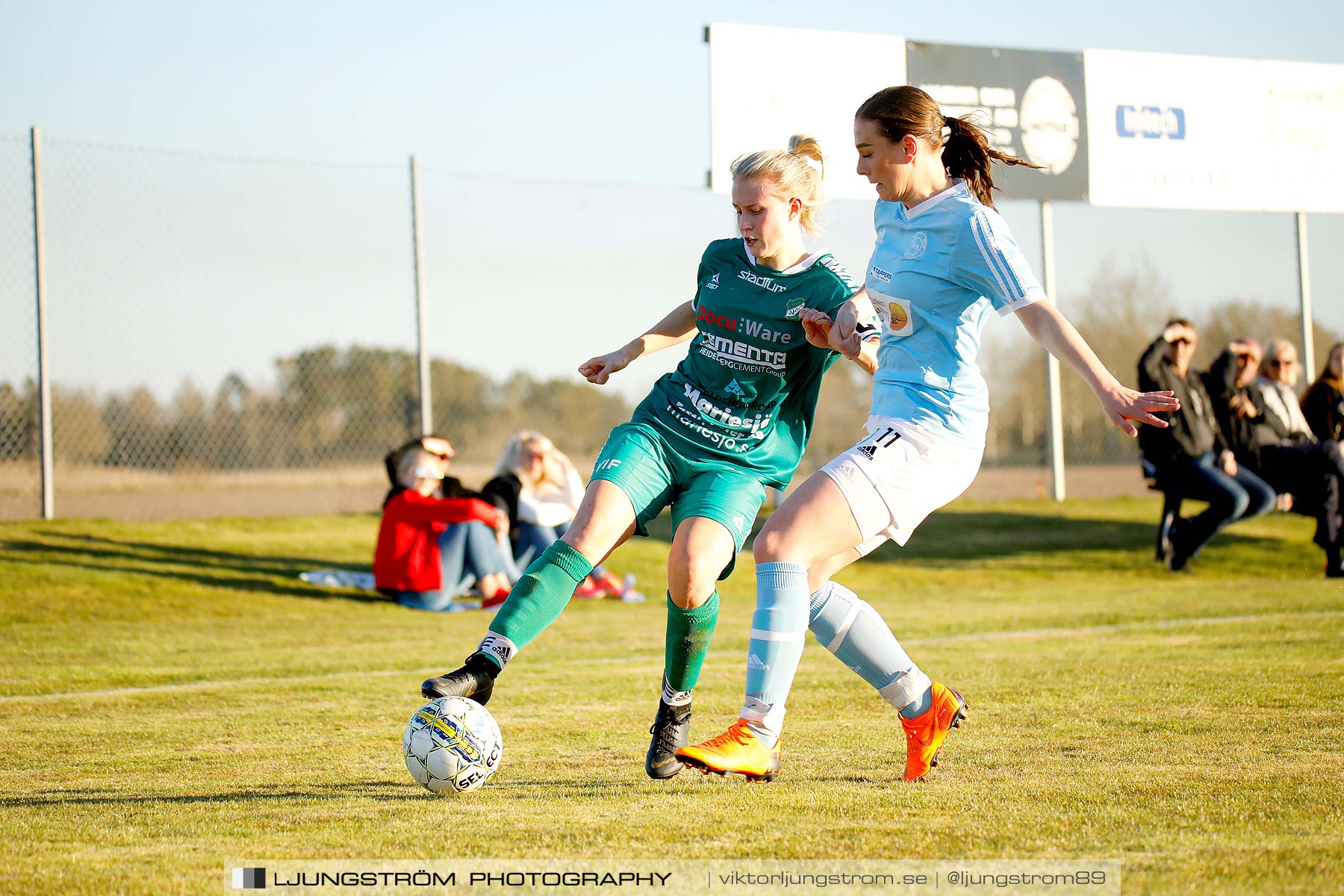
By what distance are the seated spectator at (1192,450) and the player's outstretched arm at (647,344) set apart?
732 cm

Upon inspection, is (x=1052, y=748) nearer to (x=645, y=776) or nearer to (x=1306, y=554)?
(x=645, y=776)

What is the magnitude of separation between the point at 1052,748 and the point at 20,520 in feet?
32.2

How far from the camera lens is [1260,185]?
1767cm

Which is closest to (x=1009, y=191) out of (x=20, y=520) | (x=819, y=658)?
(x=819, y=658)

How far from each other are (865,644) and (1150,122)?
594 inches

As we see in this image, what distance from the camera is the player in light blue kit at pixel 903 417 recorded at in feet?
11.7

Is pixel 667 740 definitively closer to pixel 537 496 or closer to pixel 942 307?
pixel 942 307

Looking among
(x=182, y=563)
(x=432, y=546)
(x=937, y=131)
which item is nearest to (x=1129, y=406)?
(x=937, y=131)

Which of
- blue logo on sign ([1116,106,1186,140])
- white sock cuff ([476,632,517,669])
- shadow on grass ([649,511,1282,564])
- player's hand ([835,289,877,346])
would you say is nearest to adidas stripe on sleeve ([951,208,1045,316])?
player's hand ([835,289,877,346])

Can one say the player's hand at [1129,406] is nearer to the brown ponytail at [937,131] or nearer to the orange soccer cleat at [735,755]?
the brown ponytail at [937,131]

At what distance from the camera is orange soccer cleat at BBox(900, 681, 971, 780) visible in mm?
3713

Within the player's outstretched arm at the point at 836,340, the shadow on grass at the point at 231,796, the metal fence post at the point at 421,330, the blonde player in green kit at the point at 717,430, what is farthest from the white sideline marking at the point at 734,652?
the metal fence post at the point at 421,330

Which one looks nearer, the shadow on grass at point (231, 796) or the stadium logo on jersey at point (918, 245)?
the shadow on grass at point (231, 796)

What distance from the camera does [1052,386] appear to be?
16.0m
